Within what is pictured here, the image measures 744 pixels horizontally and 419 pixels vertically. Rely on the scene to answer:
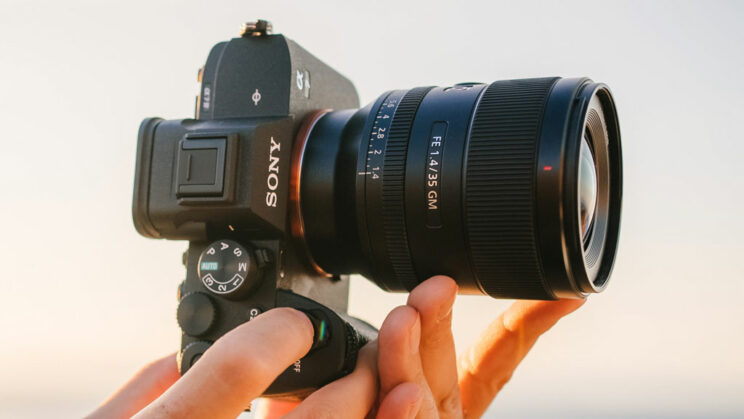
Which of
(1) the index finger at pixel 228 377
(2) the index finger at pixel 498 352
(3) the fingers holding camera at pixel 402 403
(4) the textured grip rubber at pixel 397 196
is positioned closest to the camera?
(1) the index finger at pixel 228 377

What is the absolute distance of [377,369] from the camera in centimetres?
87

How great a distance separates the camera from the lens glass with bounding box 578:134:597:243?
0.82 metres

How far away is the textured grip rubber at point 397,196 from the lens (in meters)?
0.87

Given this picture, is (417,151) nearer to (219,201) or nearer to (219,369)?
(219,201)

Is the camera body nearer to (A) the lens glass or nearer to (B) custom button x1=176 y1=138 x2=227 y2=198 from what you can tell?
(B) custom button x1=176 y1=138 x2=227 y2=198

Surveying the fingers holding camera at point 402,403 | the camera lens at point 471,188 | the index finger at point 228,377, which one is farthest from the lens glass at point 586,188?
the index finger at point 228,377

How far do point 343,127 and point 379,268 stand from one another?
0.19 m

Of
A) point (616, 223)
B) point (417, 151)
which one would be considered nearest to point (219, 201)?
point (417, 151)

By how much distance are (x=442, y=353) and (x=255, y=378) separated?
0.84ft

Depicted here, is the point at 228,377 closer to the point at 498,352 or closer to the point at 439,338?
the point at 439,338

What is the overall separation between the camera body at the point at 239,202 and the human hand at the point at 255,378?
0.05m

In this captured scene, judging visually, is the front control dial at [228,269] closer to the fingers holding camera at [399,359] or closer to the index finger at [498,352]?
the fingers holding camera at [399,359]

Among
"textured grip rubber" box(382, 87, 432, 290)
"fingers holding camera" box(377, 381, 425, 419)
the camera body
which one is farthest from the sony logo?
"fingers holding camera" box(377, 381, 425, 419)

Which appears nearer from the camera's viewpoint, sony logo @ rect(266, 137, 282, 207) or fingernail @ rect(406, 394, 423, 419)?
fingernail @ rect(406, 394, 423, 419)
